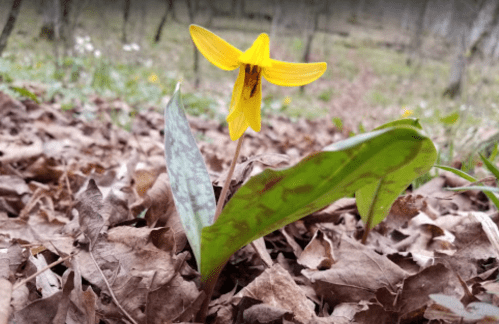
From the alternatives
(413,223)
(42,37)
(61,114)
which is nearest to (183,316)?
(413,223)

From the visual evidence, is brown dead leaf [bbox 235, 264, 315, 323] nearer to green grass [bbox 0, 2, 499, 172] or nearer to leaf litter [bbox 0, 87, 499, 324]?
leaf litter [bbox 0, 87, 499, 324]

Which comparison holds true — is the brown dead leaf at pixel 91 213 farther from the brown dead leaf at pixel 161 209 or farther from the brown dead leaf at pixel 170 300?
the brown dead leaf at pixel 170 300

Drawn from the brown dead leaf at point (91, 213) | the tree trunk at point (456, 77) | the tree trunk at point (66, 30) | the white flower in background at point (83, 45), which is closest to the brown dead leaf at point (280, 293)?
the brown dead leaf at point (91, 213)

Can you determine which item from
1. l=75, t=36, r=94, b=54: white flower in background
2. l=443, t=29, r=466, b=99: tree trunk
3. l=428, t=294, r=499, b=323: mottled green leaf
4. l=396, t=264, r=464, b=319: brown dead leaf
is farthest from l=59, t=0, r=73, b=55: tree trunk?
l=443, t=29, r=466, b=99: tree trunk

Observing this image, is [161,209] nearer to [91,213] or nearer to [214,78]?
[91,213]

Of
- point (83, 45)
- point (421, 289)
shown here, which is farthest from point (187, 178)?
point (83, 45)

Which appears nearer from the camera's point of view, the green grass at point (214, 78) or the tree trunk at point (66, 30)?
the green grass at point (214, 78)

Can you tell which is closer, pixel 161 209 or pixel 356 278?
pixel 356 278
